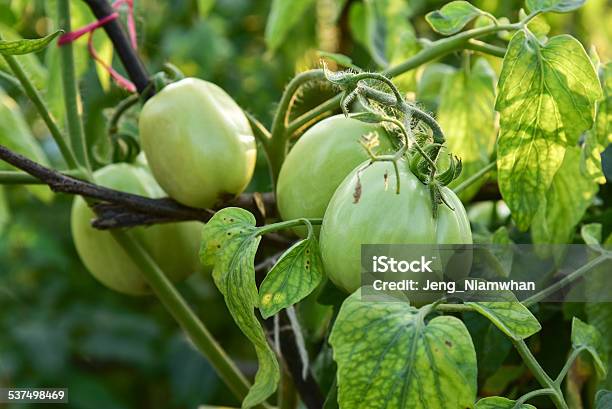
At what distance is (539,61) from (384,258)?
0.13 meters

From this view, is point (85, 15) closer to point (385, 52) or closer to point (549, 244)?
point (385, 52)

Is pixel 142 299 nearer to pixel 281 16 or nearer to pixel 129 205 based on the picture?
pixel 281 16

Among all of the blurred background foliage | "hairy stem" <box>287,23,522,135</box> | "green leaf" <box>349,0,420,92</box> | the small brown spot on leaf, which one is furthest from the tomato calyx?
the blurred background foliage

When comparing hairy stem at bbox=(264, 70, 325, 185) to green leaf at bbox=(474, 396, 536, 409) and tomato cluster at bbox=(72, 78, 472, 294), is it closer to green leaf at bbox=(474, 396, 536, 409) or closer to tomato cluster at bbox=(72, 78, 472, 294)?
tomato cluster at bbox=(72, 78, 472, 294)

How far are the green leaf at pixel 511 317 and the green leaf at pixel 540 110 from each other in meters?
0.07

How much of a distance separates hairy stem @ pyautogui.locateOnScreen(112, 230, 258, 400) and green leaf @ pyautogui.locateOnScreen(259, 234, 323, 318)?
187mm

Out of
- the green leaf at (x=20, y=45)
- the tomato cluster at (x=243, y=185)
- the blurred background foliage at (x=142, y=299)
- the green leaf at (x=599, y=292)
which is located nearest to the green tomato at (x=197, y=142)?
the tomato cluster at (x=243, y=185)

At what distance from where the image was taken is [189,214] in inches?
20.0

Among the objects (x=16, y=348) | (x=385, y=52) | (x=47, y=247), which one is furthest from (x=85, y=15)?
(x=16, y=348)

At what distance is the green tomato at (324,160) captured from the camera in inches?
16.4

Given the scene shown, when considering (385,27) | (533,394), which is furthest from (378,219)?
(385,27)

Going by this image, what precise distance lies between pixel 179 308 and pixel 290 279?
7.8 inches

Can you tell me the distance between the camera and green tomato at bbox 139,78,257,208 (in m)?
0.48

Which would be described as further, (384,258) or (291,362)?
(291,362)
